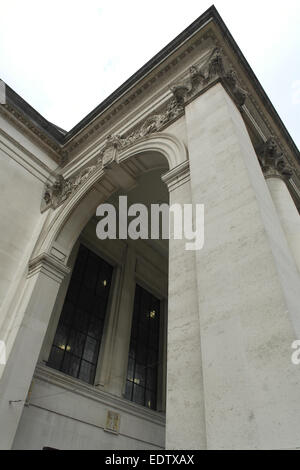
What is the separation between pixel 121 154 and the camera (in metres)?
9.58

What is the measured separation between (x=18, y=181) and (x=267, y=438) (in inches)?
400

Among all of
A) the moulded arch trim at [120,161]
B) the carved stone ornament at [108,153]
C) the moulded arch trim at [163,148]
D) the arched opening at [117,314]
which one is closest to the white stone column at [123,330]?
the arched opening at [117,314]

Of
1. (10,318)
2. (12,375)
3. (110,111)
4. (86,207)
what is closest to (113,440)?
(12,375)

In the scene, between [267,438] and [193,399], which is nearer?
[267,438]

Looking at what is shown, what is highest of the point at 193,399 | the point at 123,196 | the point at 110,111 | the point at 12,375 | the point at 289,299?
the point at 110,111

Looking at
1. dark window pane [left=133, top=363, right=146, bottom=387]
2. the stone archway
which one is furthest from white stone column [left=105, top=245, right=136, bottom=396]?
the stone archway

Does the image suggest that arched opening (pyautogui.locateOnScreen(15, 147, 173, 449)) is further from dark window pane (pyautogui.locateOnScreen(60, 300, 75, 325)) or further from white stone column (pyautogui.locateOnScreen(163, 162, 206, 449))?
white stone column (pyautogui.locateOnScreen(163, 162, 206, 449))

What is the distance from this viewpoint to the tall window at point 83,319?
33.0 feet

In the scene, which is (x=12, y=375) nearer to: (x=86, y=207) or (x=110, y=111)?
(x=86, y=207)

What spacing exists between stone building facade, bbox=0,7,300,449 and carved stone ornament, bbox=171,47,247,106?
0.13ft

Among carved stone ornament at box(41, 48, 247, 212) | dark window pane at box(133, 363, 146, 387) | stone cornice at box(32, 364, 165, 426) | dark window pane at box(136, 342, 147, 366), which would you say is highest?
carved stone ornament at box(41, 48, 247, 212)

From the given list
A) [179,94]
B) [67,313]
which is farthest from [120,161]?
[67,313]

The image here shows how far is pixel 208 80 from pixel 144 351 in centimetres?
967

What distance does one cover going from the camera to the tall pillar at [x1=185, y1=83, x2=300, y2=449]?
2.83 meters
